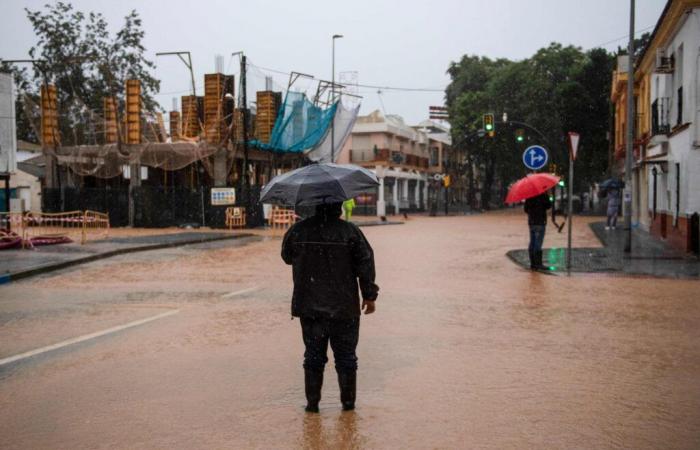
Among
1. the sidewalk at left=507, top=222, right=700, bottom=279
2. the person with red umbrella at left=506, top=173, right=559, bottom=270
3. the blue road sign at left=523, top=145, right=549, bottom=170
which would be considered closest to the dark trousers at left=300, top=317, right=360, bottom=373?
the person with red umbrella at left=506, top=173, right=559, bottom=270

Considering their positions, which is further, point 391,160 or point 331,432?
point 391,160

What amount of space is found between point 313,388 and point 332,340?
0.37 metres

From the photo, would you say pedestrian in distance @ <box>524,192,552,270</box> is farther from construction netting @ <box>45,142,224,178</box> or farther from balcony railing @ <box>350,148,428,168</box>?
balcony railing @ <box>350,148,428,168</box>

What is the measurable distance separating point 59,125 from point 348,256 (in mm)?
32261

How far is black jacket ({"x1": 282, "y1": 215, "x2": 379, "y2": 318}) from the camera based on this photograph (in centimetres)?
485

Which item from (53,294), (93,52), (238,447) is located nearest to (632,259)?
(53,294)

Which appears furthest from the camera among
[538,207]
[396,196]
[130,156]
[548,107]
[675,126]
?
[396,196]

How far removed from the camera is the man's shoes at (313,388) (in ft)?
16.2

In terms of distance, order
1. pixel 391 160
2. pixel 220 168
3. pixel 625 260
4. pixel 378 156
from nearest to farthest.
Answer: pixel 625 260 < pixel 220 168 < pixel 378 156 < pixel 391 160

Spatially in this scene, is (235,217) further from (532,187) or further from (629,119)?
(532,187)

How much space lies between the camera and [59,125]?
1321 inches

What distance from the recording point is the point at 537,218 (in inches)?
547

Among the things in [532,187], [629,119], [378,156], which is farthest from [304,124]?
[378,156]

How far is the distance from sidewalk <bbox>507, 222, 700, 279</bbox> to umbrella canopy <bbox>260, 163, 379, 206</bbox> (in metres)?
9.45
